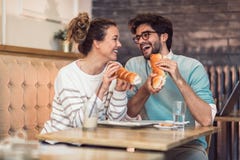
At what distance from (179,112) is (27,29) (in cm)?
184

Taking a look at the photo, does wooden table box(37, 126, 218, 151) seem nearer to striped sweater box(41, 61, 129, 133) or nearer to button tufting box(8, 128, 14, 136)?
striped sweater box(41, 61, 129, 133)

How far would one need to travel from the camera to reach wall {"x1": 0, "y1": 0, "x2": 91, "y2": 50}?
356 centimetres

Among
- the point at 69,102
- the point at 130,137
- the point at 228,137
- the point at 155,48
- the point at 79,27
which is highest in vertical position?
the point at 79,27

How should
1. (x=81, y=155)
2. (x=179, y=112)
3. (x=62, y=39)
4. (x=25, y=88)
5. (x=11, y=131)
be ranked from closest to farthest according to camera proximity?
1. (x=81, y=155)
2. (x=179, y=112)
3. (x=11, y=131)
4. (x=25, y=88)
5. (x=62, y=39)

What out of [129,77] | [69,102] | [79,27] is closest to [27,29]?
[79,27]

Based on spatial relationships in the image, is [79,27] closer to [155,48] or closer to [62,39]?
[155,48]

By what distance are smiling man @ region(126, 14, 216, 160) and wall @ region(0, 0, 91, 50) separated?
1102 mm

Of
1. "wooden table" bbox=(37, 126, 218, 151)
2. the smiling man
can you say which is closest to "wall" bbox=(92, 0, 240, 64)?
the smiling man

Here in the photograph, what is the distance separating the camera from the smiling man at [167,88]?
249 cm

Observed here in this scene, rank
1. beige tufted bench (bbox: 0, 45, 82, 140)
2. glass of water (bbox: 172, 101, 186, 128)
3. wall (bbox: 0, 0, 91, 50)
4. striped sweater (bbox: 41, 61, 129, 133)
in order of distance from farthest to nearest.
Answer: wall (bbox: 0, 0, 91, 50) → beige tufted bench (bbox: 0, 45, 82, 140) → striped sweater (bbox: 41, 61, 129, 133) → glass of water (bbox: 172, 101, 186, 128)

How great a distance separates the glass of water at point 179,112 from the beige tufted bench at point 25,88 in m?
1.34

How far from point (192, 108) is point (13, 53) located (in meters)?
1.50

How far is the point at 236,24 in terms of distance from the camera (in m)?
Answer: 4.54

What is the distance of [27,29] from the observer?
147 inches
